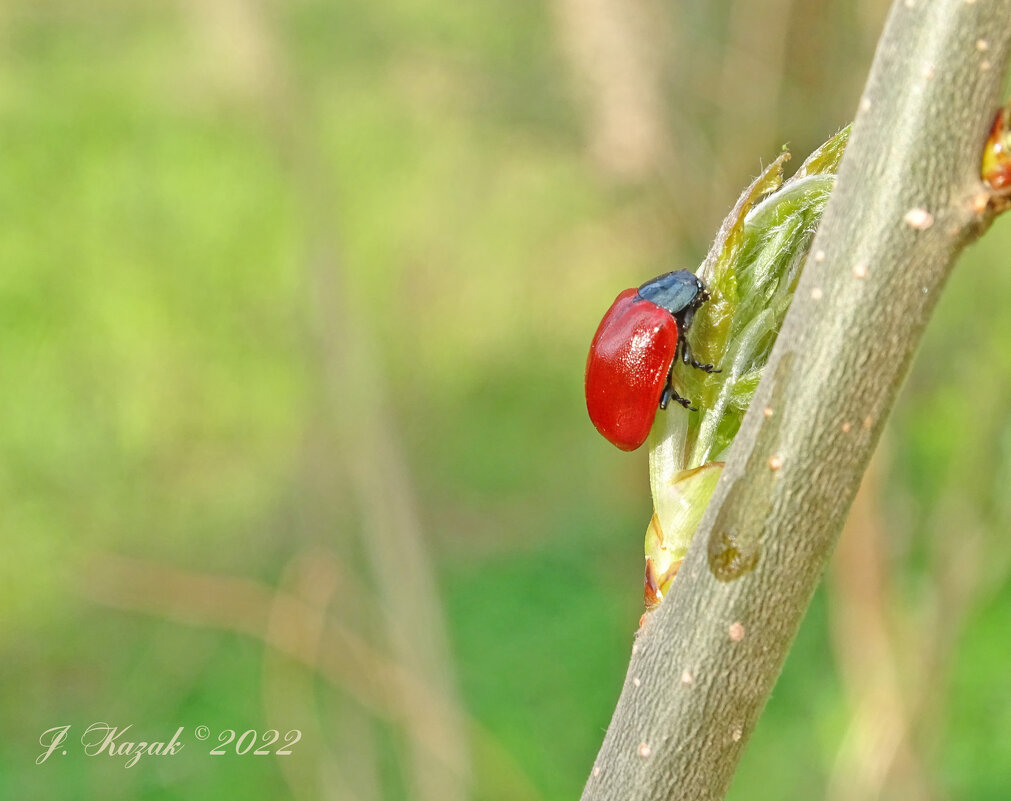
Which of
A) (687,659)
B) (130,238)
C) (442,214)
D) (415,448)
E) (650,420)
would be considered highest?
(130,238)

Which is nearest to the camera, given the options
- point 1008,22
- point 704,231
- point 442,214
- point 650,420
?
point 1008,22

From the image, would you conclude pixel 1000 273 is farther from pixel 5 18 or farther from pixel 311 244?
pixel 5 18

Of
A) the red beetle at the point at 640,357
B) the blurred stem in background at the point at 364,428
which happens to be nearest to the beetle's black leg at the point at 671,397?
the red beetle at the point at 640,357

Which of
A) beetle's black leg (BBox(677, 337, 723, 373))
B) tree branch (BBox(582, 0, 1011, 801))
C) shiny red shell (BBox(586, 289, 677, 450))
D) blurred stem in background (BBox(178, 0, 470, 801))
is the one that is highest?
blurred stem in background (BBox(178, 0, 470, 801))

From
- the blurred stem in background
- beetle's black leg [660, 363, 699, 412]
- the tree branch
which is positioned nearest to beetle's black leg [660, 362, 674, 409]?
beetle's black leg [660, 363, 699, 412]

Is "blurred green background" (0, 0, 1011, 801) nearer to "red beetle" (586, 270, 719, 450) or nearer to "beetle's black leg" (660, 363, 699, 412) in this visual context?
"red beetle" (586, 270, 719, 450)

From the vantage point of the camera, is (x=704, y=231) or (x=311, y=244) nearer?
(x=311, y=244)

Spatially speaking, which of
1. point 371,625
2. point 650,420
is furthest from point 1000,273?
point 650,420
